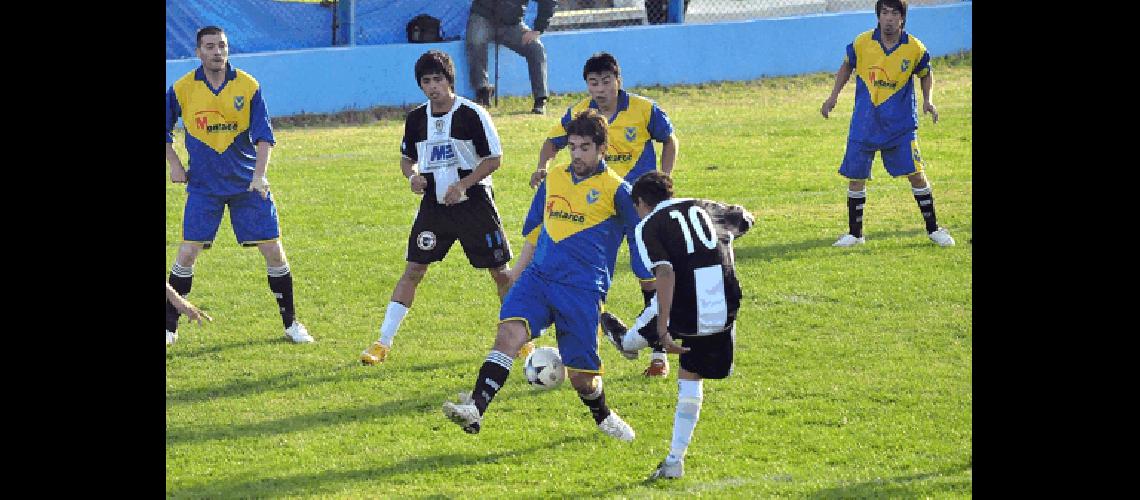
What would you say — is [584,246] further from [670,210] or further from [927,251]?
[927,251]

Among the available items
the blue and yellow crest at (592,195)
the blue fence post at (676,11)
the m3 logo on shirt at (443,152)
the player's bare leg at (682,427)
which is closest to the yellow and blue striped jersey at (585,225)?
the blue and yellow crest at (592,195)

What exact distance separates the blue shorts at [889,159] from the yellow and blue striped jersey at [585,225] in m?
5.48

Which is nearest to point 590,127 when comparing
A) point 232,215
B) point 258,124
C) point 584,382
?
point 584,382

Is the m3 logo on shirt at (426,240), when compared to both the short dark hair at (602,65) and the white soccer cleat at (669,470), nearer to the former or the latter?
the short dark hair at (602,65)

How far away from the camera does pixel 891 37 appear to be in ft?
42.7

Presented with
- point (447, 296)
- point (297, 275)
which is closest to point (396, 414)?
point (447, 296)

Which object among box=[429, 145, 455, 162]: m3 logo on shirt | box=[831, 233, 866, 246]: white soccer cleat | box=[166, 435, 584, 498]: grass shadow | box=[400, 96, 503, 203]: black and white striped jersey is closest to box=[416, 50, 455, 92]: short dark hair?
box=[400, 96, 503, 203]: black and white striped jersey

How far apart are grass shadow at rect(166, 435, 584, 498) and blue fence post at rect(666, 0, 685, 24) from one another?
15494 mm

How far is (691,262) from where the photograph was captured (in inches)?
298

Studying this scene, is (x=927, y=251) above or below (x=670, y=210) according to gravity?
below

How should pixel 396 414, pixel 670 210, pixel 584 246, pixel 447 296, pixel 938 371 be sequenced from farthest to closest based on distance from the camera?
pixel 447 296 → pixel 938 371 → pixel 396 414 → pixel 584 246 → pixel 670 210

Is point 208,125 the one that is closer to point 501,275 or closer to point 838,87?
point 501,275

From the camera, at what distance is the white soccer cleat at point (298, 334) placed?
1059cm
